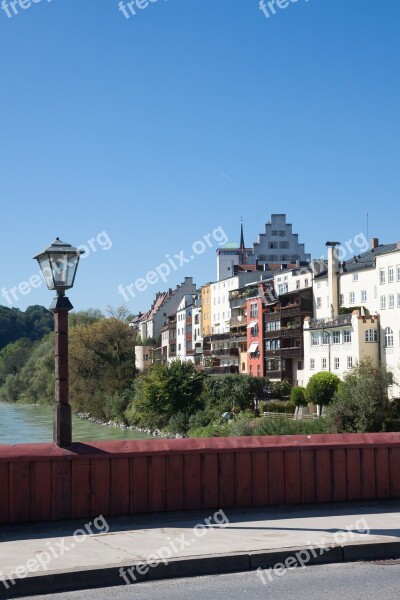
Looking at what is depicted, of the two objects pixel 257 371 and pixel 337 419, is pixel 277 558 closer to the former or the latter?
pixel 337 419

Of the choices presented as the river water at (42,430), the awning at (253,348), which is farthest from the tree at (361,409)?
the awning at (253,348)

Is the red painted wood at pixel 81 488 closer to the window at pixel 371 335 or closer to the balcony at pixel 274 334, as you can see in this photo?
the window at pixel 371 335

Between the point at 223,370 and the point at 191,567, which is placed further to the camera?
the point at 223,370

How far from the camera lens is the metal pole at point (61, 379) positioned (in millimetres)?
12297

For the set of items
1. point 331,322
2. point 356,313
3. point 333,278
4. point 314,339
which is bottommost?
point 314,339

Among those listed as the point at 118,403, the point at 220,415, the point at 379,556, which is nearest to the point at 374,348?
the point at 220,415

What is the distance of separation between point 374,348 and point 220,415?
582 inches

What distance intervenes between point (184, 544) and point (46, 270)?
461cm

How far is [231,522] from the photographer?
1214 centimetres

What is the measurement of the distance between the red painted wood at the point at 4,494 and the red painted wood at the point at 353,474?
5.25m

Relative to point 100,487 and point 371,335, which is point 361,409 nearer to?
point 371,335

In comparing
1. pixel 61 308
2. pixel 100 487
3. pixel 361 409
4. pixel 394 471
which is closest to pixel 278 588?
pixel 100 487

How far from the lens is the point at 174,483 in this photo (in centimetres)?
1259

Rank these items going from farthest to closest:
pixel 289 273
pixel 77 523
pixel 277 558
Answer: pixel 289 273, pixel 77 523, pixel 277 558
